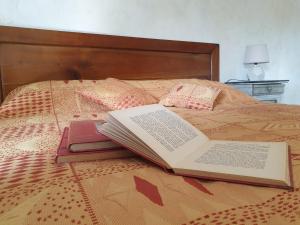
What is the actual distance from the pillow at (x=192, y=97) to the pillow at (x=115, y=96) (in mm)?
143

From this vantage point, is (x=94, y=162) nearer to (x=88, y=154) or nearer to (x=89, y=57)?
(x=88, y=154)

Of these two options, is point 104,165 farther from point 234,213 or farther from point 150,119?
point 234,213

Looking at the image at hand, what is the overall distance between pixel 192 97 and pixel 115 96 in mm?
488

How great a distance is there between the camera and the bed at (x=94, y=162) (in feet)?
1.20

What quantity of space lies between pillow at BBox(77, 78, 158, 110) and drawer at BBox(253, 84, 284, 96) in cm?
118

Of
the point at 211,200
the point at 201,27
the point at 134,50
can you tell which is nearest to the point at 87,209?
the point at 211,200

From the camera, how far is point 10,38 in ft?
4.99

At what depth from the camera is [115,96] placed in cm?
142

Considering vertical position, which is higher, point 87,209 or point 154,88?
point 154,88

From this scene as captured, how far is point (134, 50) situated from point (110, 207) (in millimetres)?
1685

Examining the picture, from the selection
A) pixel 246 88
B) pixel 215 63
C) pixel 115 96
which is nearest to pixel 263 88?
pixel 246 88

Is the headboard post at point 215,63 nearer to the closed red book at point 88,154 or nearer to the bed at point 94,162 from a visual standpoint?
the bed at point 94,162

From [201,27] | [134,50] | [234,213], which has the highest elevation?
[201,27]

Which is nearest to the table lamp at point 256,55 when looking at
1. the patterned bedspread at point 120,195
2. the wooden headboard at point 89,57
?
the wooden headboard at point 89,57
